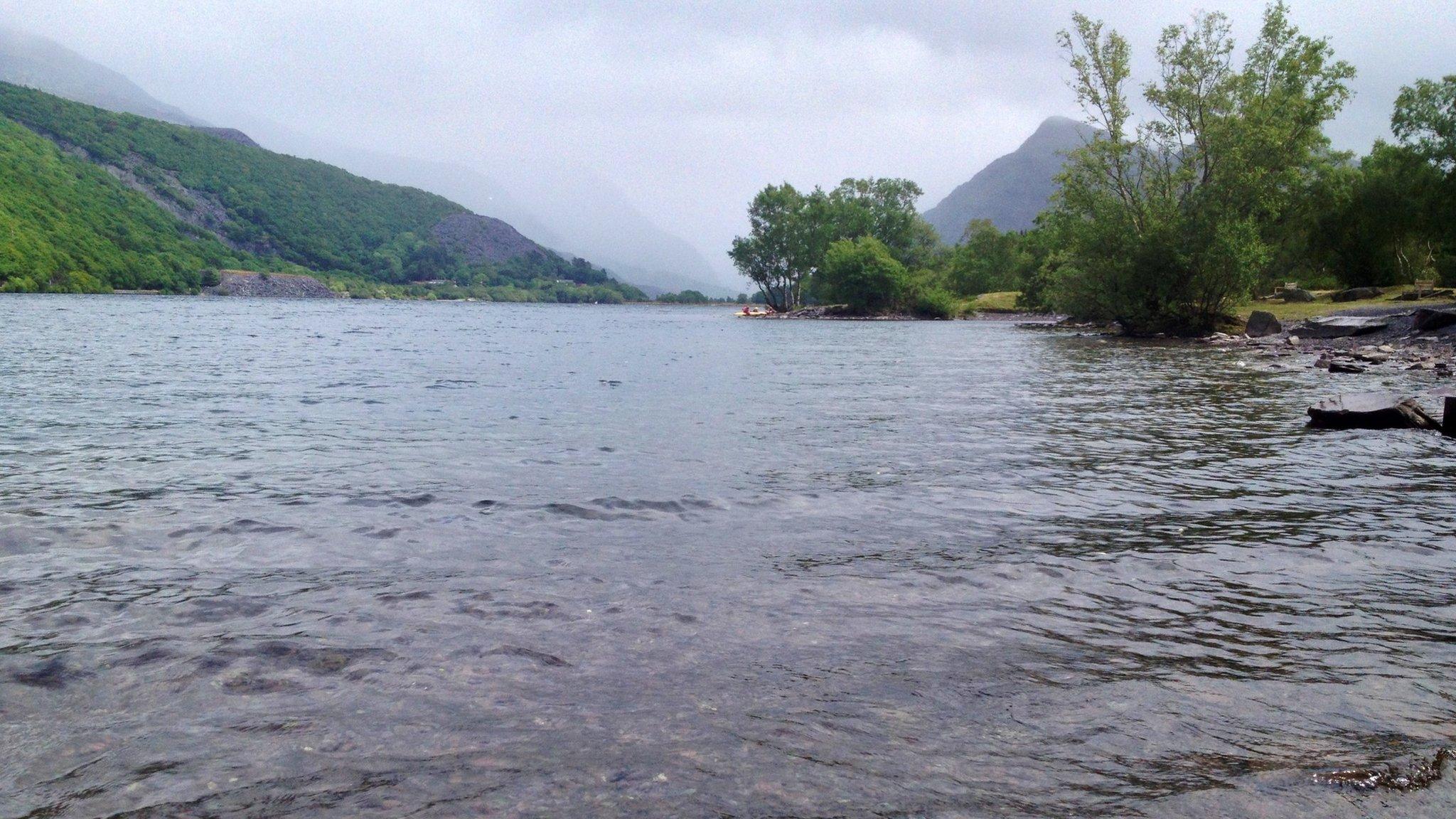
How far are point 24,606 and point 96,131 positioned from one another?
235389 millimetres

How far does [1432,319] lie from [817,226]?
4566 inches

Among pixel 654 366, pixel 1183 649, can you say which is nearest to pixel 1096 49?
pixel 654 366

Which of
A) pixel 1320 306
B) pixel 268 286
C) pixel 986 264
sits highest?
pixel 986 264

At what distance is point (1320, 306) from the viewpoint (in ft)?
185

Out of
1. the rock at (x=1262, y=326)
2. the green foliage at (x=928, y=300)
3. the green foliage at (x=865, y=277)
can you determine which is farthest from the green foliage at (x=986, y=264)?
the rock at (x=1262, y=326)

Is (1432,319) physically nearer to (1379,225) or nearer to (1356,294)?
(1356,294)

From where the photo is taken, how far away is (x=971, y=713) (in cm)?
490

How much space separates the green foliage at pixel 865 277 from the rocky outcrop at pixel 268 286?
103838 millimetres

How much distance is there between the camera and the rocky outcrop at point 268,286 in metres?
160

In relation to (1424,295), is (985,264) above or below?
above

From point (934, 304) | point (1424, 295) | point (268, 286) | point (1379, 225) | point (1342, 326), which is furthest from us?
point (268, 286)

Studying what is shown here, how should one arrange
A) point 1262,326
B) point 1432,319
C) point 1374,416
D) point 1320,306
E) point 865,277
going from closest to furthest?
point 1374,416, point 1432,319, point 1262,326, point 1320,306, point 865,277

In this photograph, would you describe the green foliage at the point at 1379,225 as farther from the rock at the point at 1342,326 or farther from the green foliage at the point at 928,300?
the green foliage at the point at 928,300

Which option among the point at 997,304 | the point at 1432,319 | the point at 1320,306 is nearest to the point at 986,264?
the point at 997,304
